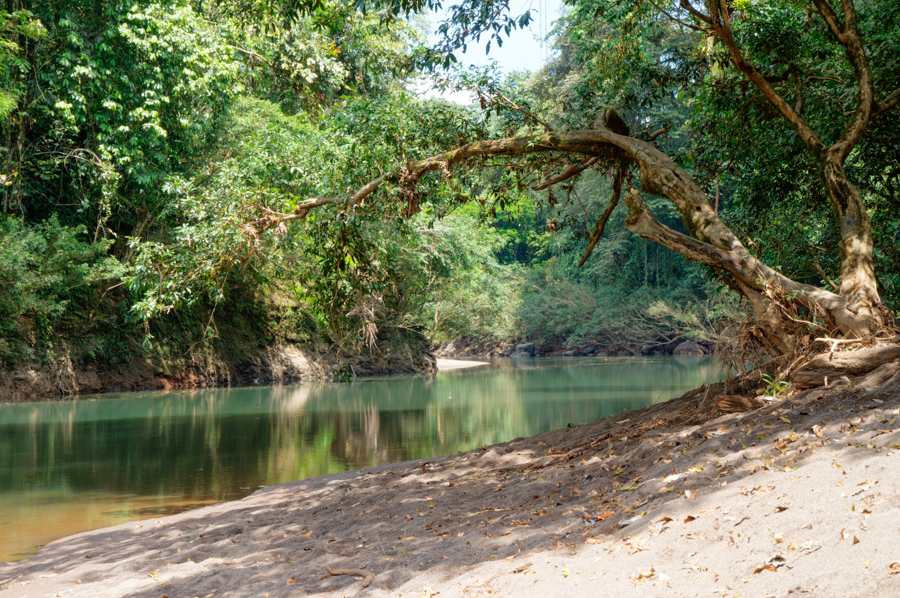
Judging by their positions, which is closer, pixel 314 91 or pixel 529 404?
pixel 529 404

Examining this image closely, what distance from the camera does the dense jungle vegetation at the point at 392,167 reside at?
323 inches

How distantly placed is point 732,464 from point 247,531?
4033mm

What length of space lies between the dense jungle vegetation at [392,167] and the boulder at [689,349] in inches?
45.1

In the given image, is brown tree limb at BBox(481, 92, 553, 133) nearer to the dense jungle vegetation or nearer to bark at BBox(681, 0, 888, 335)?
the dense jungle vegetation

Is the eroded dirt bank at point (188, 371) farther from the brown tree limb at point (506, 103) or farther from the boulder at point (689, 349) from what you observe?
the boulder at point (689, 349)

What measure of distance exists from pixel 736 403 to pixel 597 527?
284cm

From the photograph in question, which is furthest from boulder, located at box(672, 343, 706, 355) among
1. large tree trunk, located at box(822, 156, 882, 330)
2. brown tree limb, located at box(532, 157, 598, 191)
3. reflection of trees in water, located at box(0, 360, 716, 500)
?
large tree trunk, located at box(822, 156, 882, 330)

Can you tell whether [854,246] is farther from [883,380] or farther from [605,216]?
[605,216]

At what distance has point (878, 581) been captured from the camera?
2.63 meters

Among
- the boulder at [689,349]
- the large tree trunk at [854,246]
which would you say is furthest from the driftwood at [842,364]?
the boulder at [689,349]

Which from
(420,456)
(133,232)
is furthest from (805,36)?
(133,232)

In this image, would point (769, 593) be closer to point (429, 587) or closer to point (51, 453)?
point (429, 587)

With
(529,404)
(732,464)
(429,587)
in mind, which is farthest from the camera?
(529,404)

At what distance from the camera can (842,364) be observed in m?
5.99
